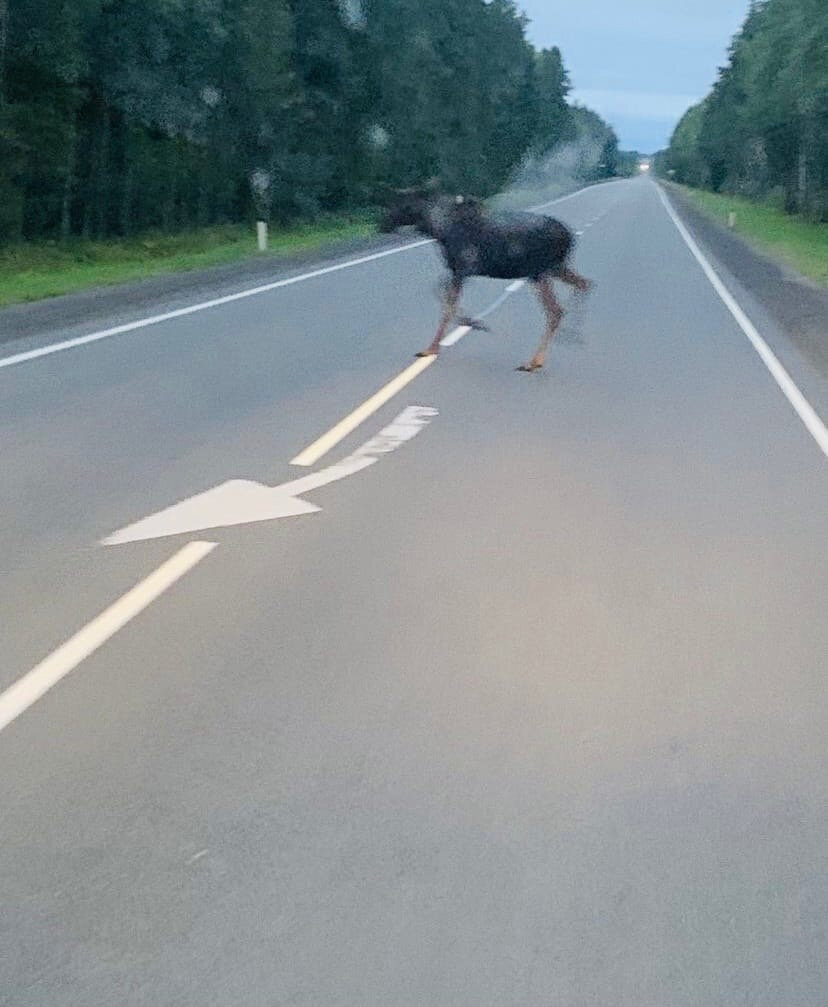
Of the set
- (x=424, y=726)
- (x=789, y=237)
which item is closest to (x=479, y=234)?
(x=424, y=726)

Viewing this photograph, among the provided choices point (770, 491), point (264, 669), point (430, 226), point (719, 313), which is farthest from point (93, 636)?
point (719, 313)

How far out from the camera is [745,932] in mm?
4242

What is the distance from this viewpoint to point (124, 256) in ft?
116

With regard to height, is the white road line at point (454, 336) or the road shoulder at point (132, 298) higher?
the white road line at point (454, 336)

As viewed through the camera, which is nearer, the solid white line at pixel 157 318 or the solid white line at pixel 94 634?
the solid white line at pixel 94 634

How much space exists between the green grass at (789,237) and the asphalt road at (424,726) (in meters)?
23.2

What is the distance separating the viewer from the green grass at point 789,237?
3782cm

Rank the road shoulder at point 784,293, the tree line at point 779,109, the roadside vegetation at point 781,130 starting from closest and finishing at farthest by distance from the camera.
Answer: the road shoulder at point 784,293, the roadside vegetation at point 781,130, the tree line at point 779,109

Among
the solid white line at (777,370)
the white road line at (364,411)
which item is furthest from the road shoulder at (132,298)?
the solid white line at (777,370)

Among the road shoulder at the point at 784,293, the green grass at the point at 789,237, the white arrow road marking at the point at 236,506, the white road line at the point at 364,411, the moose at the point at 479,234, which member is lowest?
the green grass at the point at 789,237

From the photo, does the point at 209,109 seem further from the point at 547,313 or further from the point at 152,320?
the point at 547,313

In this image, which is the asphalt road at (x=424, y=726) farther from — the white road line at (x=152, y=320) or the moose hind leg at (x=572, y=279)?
the moose hind leg at (x=572, y=279)

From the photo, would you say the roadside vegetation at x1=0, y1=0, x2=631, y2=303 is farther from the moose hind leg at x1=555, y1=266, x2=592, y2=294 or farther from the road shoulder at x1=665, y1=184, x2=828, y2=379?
the road shoulder at x1=665, y1=184, x2=828, y2=379

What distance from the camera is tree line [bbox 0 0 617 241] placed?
3472 cm
